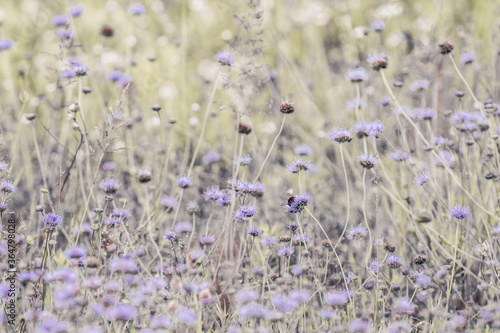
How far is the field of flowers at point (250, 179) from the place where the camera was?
1874 mm

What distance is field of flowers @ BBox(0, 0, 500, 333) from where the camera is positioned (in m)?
1.87

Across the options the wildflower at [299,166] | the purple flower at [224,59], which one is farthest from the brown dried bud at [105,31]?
the wildflower at [299,166]

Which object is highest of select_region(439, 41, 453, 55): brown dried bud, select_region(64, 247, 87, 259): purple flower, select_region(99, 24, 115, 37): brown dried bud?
select_region(99, 24, 115, 37): brown dried bud

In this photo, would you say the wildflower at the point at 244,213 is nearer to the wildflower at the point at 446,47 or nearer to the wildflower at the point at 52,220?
the wildflower at the point at 52,220

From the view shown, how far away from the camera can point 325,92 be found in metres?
4.80

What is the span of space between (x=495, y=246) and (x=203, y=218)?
1.73 m

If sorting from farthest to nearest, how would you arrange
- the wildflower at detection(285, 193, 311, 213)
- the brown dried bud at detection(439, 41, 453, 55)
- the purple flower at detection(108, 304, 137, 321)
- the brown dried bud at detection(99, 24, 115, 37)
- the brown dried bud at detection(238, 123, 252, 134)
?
the brown dried bud at detection(99, 24, 115, 37), the brown dried bud at detection(439, 41, 453, 55), the brown dried bud at detection(238, 123, 252, 134), the wildflower at detection(285, 193, 311, 213), the purple flower at detection(108, 304, 137, 321)

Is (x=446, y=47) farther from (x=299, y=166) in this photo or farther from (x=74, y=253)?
(x=74, y=253)

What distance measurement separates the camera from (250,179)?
346 cm

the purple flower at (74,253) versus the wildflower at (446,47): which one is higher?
the wildflower at (446,47)

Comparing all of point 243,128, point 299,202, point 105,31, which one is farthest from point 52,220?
point 105,31

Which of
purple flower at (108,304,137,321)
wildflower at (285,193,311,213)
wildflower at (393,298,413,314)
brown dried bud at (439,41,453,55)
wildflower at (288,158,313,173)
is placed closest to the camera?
purple flower at (108,304,137,321)

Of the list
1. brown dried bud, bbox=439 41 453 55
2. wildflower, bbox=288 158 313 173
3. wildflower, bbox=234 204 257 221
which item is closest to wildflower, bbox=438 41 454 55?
brown dried bud, bbox=439 41 453 55

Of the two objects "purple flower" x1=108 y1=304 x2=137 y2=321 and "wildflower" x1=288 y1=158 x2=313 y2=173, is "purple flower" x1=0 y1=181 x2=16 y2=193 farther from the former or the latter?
"wildflower" x1=288 y1=158 x2=313 y2=173
